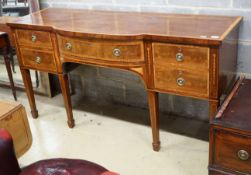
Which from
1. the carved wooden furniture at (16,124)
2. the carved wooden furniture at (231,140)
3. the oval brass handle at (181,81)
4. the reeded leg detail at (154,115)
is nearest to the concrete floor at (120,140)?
the reeded leg detail at (154,115)

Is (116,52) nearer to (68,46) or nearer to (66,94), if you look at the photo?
(68,46)

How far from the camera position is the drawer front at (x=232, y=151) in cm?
152

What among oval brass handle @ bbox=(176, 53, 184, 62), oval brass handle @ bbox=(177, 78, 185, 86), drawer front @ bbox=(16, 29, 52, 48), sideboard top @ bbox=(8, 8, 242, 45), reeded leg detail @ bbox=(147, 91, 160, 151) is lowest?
reeded leg detail @ bbox=(147, 91, 160, 151)

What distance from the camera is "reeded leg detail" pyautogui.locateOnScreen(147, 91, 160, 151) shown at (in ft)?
6.58

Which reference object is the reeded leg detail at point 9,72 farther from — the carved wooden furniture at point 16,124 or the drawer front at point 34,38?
the carved wooden furniture at point 16,124

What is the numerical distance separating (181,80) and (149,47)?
243 mm

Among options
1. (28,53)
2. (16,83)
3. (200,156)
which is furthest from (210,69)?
(16,83)

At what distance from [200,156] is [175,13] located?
0.91m

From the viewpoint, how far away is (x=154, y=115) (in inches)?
81.4

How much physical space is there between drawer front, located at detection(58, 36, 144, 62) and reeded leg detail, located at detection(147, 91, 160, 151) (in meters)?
0.24

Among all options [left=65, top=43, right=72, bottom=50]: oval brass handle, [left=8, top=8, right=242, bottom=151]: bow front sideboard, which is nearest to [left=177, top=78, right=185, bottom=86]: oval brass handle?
[left=8, top=8, right=242, bottom=151]: bow front sideboard

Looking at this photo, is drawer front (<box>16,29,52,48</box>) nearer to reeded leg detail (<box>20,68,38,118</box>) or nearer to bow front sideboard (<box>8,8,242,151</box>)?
bow front sideboard (<box>8,8,242,151</box>)

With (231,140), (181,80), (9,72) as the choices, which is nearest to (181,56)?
(181,80)

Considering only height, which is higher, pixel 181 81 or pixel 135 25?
pixel 135 25
